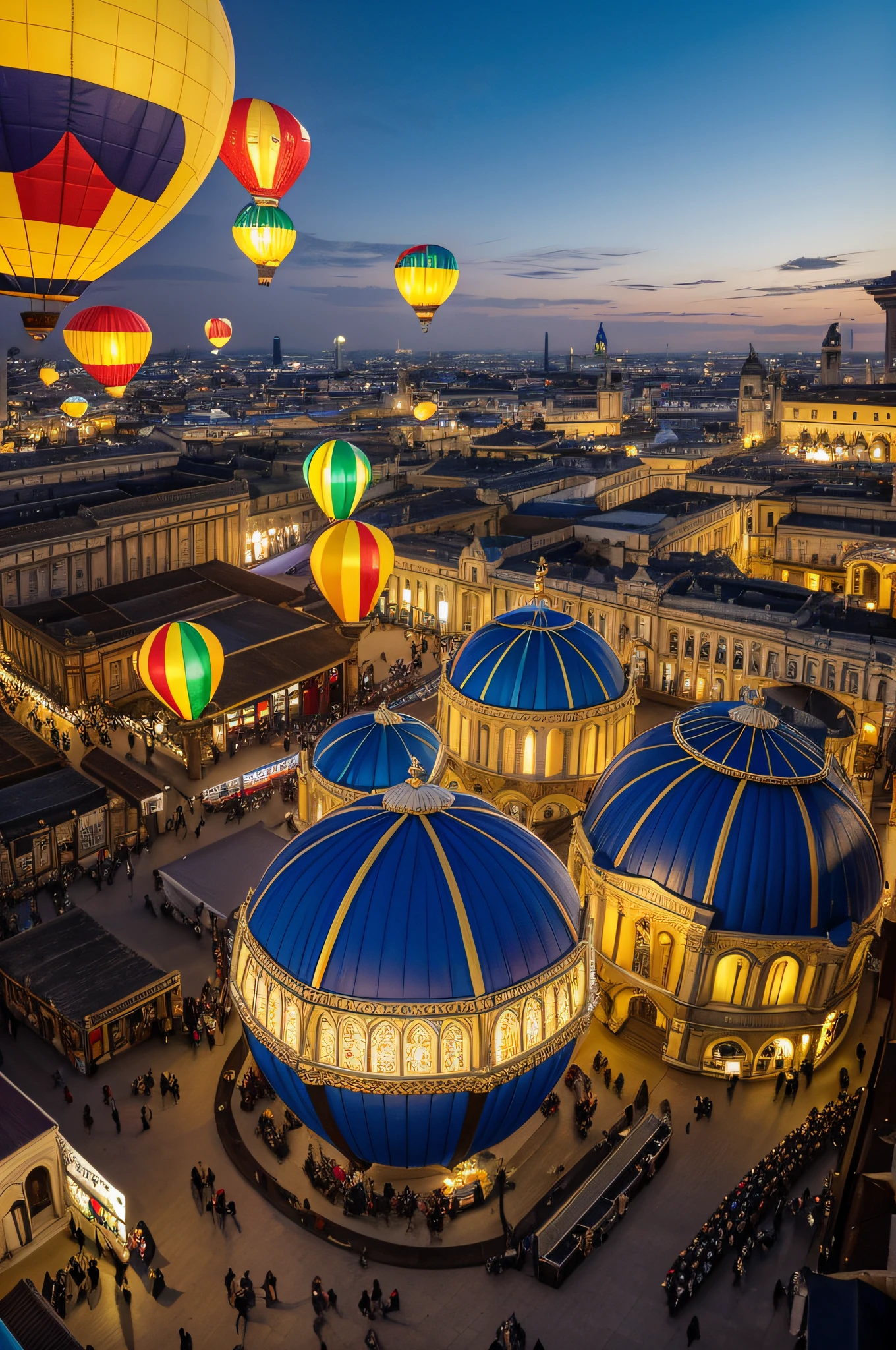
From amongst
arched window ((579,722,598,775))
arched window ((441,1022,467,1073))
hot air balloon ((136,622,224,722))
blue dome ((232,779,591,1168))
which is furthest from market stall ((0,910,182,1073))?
arched window ((579,722,598,775))

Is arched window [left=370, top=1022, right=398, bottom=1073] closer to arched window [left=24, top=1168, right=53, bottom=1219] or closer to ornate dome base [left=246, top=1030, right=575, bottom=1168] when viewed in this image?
Result: ornate dome base [left=246, top=1030, right=575, bottom=1168]

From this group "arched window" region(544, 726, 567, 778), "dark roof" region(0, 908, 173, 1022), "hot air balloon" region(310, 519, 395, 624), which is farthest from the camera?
"hot air balloon" region(310, 519, 395, 624)

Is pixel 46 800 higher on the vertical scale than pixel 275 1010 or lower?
lower

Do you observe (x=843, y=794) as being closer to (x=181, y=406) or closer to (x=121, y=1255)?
(x=121, y=1255)

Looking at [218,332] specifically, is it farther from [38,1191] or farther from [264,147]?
[38,1191]

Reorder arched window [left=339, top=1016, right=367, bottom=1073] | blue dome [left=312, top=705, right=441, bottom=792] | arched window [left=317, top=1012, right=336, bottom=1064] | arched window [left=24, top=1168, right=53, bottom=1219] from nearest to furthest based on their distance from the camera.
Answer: arched window [left=339, top=1016, right=367, bottom=1073], arched window [left=317, top=1012, right=336, bottom=1064], arched window [left=24, top=1168, right=53, bottom=1219], blue dome [left=312, top=705, right=441, bottom=792]

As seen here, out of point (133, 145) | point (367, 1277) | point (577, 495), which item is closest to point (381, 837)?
point (367, 1277)

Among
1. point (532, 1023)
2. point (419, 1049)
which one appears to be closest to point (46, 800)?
point (419, 1049)
